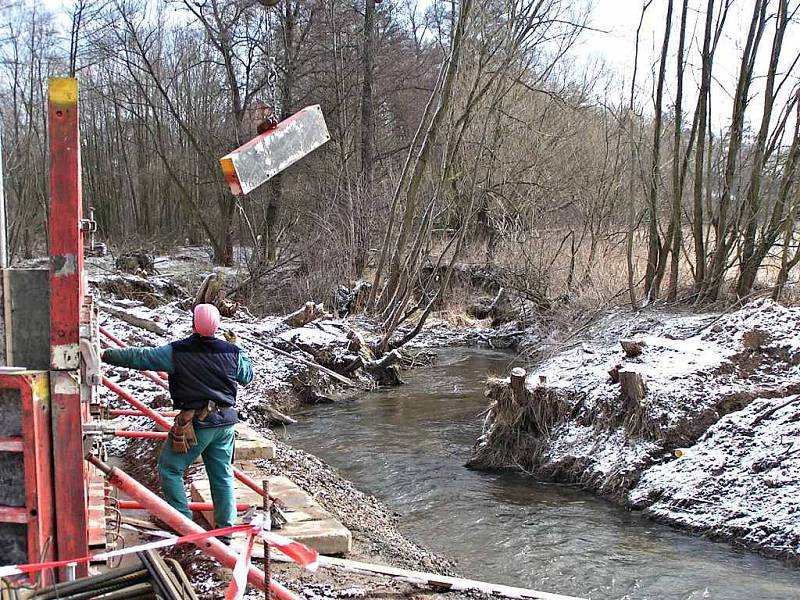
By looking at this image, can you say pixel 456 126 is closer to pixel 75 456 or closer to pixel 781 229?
pixel 781 229

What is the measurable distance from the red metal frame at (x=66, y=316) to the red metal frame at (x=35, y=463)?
4cm

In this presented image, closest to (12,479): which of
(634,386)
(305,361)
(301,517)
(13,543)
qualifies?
(13,543)

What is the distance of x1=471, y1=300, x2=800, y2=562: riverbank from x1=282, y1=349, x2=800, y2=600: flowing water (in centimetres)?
35

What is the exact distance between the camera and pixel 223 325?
47.1 feet

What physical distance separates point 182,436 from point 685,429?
675 centimetres

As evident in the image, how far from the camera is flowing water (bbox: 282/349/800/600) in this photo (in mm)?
6824

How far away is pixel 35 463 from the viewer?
11.0 feet

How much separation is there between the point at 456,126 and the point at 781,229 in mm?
7580

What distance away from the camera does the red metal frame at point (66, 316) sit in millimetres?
3303

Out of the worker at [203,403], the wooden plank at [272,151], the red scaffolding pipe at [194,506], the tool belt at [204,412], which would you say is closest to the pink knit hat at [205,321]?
the worker at [203,403]

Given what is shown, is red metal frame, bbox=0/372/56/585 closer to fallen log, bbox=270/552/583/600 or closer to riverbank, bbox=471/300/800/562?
fallen log, bbox=270/552/583/600

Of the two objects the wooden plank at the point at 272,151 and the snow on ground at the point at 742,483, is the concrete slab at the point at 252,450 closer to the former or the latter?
the wooden plank at the point at 272,151

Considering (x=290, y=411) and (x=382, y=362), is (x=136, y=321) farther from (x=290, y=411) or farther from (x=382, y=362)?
(x=382, y=362)

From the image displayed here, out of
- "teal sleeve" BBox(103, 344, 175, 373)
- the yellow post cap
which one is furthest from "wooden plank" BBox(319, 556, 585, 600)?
the yellow post cap
